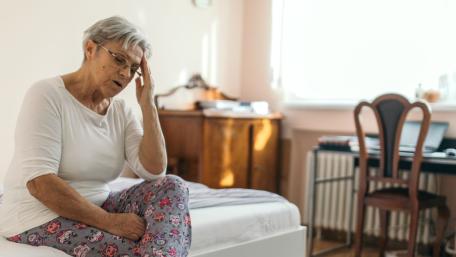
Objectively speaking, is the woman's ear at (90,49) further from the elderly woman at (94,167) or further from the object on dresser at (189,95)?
the object on dresser at (189,95)

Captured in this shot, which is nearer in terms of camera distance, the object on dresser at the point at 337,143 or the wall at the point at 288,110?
the object on dresser at the point at 337,143

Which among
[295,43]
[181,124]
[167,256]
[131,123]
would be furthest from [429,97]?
[167,256]

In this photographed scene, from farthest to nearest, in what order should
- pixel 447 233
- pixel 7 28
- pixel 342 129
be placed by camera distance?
pixel 342 129, pixel 447 233, pixel 7 28

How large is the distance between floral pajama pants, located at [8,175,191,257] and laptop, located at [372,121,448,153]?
5.75 ft

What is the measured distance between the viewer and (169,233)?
4.54 ft

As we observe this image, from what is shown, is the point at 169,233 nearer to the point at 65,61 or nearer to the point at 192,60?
the point at 65,61

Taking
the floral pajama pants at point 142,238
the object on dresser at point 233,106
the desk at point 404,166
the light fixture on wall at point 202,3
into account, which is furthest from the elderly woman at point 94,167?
the light fixture on wall at point 202,3

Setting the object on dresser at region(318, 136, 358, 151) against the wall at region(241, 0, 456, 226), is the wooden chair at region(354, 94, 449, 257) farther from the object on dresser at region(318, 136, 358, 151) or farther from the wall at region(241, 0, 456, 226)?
the wall at region(241, 0, 456, 226)

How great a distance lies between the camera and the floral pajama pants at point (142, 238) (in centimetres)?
136

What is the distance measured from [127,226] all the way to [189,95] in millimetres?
2233

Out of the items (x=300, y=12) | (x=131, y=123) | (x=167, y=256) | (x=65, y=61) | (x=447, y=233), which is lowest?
(x=447, y=233)

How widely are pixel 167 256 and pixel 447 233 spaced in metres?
2.29

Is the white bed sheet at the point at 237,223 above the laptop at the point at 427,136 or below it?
below

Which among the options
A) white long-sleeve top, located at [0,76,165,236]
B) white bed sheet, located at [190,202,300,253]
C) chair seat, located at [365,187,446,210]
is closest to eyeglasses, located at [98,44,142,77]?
white long-sleeve top, located at [0,76,165,236]
